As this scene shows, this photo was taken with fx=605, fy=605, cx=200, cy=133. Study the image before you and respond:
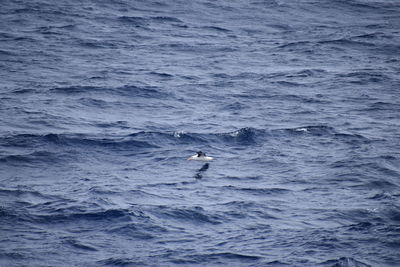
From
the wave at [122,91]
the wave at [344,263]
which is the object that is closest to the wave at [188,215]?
the wave at [344,263]

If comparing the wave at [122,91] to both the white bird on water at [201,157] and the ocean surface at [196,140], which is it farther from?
the white bird on water at [201,157]

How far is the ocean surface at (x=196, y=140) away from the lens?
33281 millimetres

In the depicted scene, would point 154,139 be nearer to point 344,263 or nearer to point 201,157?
point 201,157

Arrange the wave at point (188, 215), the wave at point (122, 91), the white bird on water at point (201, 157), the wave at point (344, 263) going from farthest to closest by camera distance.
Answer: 1. the wave at point (122, 91)
2. the white bird on water at point (201, 157)
3. the wave at point (188, 215)
4. the wave at point (344, 263)

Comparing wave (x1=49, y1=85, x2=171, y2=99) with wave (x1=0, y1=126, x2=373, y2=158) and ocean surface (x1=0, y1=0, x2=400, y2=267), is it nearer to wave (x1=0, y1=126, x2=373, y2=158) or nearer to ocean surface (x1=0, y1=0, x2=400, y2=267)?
ocean surface (x1=0, y1=0, x2=400, y2=267)

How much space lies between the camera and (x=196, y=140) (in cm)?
4731

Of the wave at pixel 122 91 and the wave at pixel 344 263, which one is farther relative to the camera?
the wave at pixel 122 91

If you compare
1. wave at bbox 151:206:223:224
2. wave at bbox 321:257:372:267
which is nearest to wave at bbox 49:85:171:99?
wave at bbox 151:206:223:224

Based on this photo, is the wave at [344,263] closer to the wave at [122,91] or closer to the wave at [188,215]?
the wave at [188,215]

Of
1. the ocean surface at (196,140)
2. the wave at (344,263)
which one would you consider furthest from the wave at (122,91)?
the wave at (344,263)

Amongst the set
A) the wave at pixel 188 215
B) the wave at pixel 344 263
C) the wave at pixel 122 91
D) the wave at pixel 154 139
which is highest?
the wave at pixel 122 91

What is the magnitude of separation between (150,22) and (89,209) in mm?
51790

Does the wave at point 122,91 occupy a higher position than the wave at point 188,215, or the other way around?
the wave at point 122,91

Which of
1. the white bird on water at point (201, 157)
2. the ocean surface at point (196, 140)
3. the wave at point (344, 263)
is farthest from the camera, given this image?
the white bird on water at point (201, 157)
